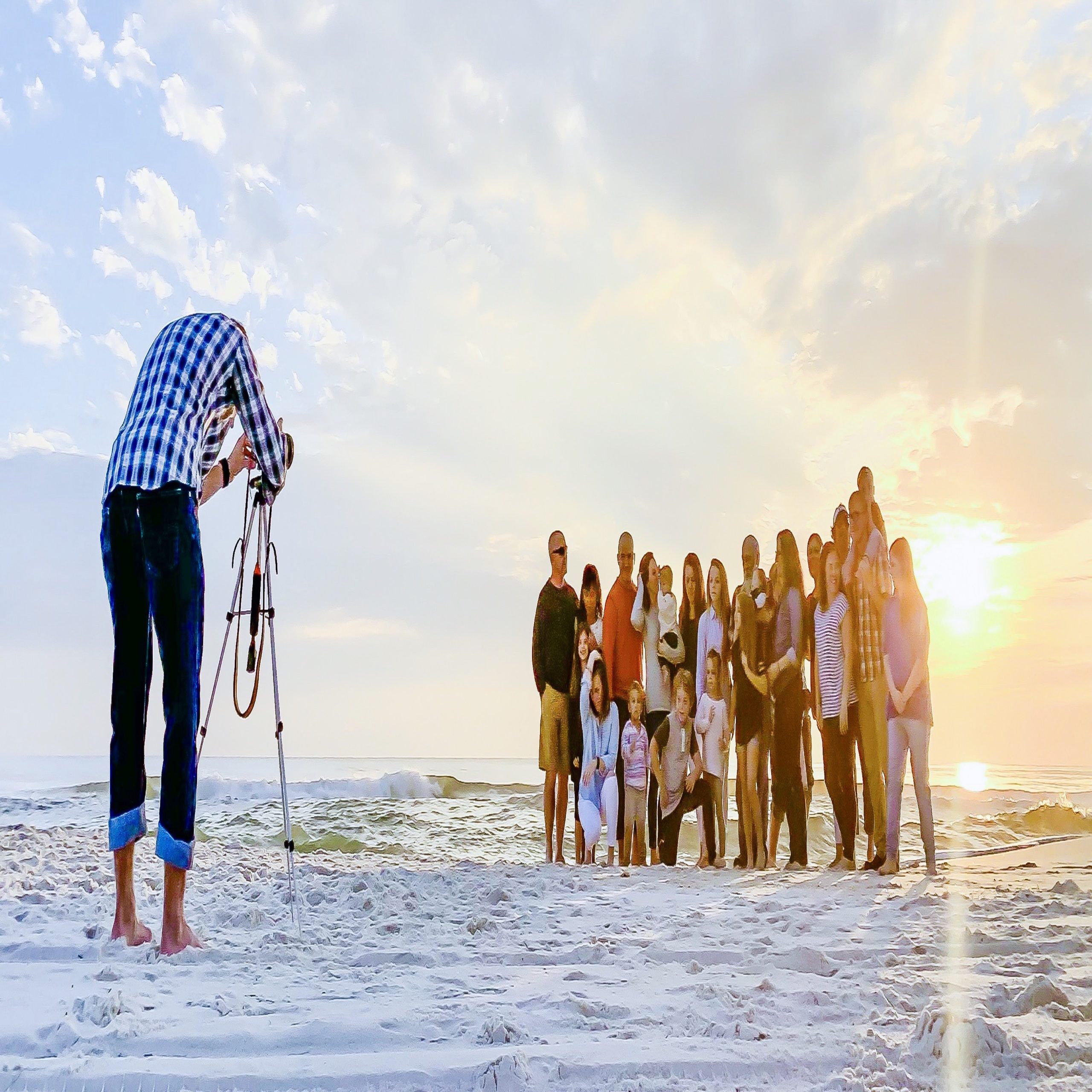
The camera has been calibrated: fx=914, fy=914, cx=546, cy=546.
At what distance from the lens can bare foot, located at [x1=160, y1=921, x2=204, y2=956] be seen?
330 centimetres

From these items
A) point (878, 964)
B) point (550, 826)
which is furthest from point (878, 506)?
point (878, 964)

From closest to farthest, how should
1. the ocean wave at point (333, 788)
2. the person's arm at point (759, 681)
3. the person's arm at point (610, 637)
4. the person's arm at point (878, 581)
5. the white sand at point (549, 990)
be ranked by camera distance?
the white sand at point (549, 990)
the person's arm at point (878, 581)
the person's arm at point (759, 681)
the person's arm at point (610, 637)
the ocean wave at point (333, 788)

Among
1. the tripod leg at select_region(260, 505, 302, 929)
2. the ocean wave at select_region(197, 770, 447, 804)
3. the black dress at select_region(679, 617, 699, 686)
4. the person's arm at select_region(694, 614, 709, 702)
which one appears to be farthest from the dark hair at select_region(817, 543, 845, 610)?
the ocean wave at select_region(197, 770, 447, 804)

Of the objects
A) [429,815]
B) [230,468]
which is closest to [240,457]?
[230,468]

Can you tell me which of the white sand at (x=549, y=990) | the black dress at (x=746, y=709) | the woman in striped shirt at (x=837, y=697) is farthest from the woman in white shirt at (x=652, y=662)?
the white sand at (x=549, y=990)

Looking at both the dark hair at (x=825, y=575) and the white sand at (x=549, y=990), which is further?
the dark hair at (x=825, y=575)

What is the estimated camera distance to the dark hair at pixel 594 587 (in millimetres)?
7301

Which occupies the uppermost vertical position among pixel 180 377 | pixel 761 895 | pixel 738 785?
pixel 180 377

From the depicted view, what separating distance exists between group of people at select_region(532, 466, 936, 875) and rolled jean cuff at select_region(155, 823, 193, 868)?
401 centimetres

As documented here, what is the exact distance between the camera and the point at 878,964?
3156 mm

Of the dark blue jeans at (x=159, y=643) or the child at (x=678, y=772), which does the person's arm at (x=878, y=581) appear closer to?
the child at (x=678, y=772)

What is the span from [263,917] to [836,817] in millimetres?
4198

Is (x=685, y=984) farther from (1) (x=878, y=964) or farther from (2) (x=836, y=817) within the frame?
(2) (x=836, y=817)

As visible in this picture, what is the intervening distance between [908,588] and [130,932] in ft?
16.0
